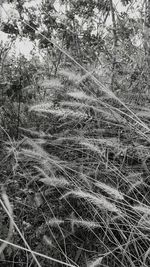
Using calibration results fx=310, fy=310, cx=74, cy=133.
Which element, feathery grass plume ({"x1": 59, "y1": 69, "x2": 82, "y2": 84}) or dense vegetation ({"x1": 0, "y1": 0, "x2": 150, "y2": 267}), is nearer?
dense vegetation ({"x1": 0, "y1": 0, "x2": 150, "y2": 267})

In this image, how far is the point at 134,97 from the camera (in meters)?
2.01

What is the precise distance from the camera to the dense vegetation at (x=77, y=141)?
4.04 feet

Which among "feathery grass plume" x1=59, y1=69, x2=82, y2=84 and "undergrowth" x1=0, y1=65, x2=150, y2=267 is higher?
"feathery grass plume" x1=59, y1=69, x2=82, y2=84

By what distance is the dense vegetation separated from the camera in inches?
48.5

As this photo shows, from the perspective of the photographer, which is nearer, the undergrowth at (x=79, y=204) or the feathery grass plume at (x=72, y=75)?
the undergrowth at (x=79, y=204)

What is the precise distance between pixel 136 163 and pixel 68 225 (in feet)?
1.77

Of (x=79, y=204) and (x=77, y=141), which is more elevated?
(x=77, y=141)

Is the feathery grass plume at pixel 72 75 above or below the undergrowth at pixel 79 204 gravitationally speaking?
above

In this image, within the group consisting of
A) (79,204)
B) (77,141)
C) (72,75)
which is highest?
(72,75)

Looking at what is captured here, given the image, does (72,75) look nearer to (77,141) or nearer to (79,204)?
(77,141)

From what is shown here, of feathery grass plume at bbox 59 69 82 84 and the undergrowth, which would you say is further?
feathery grass plume at bbox 59 69 82 84

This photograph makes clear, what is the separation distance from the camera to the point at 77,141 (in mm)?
1604

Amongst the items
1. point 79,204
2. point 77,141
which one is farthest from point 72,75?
point 79,204

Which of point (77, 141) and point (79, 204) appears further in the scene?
point (77, 141)
